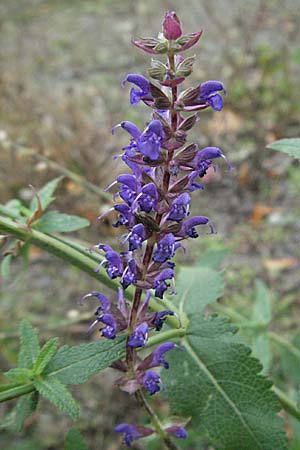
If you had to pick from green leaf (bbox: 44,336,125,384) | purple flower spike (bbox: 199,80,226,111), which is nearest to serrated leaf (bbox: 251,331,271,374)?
green leaf (bbox: 44,336,125,384)

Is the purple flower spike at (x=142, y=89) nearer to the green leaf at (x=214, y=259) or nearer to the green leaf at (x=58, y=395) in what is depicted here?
the green leaf at (x=58, y=395)

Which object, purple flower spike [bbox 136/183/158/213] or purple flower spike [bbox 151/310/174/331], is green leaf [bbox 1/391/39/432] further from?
purple flower spike [bbox 136/183/158/213]

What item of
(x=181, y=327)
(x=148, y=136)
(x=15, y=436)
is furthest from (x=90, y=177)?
(x=148, y=136)

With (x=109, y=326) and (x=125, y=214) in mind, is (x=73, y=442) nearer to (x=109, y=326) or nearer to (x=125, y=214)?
(x=109, y=326)

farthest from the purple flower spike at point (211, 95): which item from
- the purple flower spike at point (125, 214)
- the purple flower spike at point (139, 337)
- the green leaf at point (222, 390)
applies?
the green leaf at point (222, 390)

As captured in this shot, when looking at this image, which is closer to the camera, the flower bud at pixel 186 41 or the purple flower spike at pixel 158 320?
the flower bud at pixel 186 41
